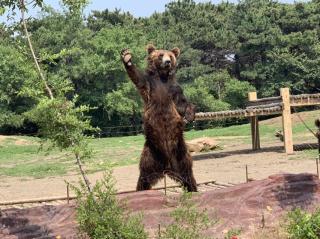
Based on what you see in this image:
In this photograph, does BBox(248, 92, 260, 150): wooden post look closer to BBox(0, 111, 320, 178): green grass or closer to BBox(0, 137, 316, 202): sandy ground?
BBox(0, 137, 316, 202): sandy ground

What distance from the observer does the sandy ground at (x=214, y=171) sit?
1282 cm

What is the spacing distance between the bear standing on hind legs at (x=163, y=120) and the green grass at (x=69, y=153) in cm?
773

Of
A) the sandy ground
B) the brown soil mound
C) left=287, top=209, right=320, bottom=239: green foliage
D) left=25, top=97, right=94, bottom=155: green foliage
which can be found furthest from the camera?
the sandy ground

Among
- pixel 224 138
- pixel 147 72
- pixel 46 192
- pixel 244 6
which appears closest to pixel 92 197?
pixel 147 72

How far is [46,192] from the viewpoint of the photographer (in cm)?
1292

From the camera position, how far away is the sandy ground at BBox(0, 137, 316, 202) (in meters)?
12.8

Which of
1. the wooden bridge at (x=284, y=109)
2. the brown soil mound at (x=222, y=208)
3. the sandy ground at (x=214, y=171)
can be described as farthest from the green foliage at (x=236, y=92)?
the brown soil mound at (x=222, y=208)

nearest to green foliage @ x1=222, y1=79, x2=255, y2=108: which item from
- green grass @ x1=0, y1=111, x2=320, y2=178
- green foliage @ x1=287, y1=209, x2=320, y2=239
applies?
green grass @ x1=0, y1=111, x2=320, y2=178

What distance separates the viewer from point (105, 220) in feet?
16.3

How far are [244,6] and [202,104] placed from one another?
1088cm

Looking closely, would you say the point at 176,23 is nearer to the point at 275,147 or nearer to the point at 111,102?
the point at 111,102

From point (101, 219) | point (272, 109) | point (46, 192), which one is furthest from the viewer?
point (272, 109)

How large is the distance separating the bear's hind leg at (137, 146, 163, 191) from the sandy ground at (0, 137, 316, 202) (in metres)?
4.12

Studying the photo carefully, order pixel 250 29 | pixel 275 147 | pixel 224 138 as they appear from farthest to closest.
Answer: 1. pixel 250 29
2. pixel 224 138
3. pixel 275 147
